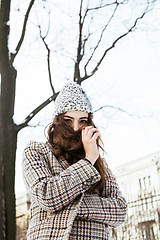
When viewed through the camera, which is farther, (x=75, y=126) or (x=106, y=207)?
(x=75, y=126)

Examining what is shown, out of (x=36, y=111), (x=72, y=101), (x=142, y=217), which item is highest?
(x=36, y=111)

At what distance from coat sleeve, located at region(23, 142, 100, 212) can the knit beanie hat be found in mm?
353

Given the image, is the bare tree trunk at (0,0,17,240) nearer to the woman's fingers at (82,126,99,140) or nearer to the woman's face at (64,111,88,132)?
the woman's face at (64,111,88,132)

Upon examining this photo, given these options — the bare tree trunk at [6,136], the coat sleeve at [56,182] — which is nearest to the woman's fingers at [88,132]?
the coat sleeve at [56,182]

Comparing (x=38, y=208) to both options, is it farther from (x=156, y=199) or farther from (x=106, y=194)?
(x=156, y=199)

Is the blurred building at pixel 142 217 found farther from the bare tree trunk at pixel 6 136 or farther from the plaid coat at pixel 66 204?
the plaid coat at pixel 66 204

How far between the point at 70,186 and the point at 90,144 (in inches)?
8.4

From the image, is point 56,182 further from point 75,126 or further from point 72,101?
point 72,101

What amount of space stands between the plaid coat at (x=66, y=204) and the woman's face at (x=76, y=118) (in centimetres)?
25

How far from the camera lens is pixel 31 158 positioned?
1.23 meters

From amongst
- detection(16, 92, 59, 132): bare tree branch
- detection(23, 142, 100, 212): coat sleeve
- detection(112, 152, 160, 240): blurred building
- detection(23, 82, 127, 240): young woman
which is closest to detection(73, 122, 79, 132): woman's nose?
detection(23, 82, 127, 240): young woman

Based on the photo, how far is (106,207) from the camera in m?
→ 1.19

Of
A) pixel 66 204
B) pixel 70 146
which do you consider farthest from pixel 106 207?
pixel 70 146

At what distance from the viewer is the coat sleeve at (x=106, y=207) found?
3.70 ft
